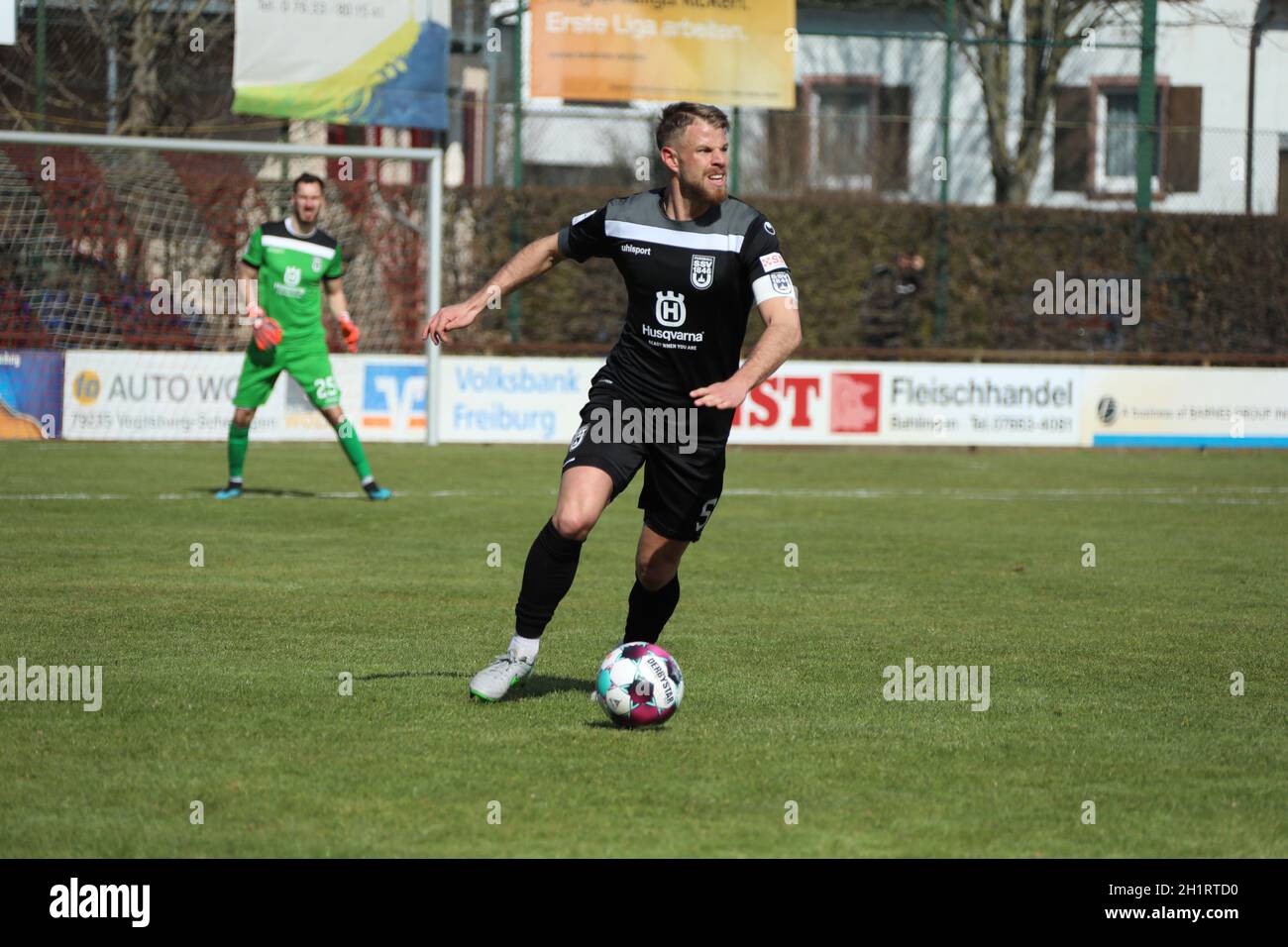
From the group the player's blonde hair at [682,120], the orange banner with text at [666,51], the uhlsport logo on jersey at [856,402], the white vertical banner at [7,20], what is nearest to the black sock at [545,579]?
the player's blonde hair at [682,120]

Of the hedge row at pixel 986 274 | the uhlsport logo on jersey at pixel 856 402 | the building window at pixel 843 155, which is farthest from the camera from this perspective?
the building window at pixel 843 155

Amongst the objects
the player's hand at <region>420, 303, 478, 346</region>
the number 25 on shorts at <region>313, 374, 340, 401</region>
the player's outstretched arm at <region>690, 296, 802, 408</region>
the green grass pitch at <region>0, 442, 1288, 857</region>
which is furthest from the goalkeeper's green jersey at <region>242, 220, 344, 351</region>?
the player's outstretched arm at <region>690, 296, 802, 408</region>

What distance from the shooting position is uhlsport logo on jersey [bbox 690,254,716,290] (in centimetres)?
636

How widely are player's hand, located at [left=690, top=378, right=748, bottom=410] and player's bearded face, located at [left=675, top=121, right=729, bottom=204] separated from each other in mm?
860

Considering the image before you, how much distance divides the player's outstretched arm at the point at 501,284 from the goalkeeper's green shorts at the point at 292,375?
288 inches

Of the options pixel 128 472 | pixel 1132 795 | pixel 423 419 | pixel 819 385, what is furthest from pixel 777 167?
pixel 1132 795

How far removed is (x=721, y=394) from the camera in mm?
5809

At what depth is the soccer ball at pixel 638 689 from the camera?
19.4ft

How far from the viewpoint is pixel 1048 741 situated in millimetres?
5910

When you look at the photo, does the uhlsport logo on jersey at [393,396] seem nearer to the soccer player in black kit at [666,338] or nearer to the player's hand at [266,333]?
the player's hand at [266,333]

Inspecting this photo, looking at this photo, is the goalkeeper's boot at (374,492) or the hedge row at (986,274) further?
the hedge row at (986,274)

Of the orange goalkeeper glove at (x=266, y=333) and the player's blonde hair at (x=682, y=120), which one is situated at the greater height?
the player's blonde hair at (x=682, y=120)

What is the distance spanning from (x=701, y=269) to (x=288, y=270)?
7874 mm
